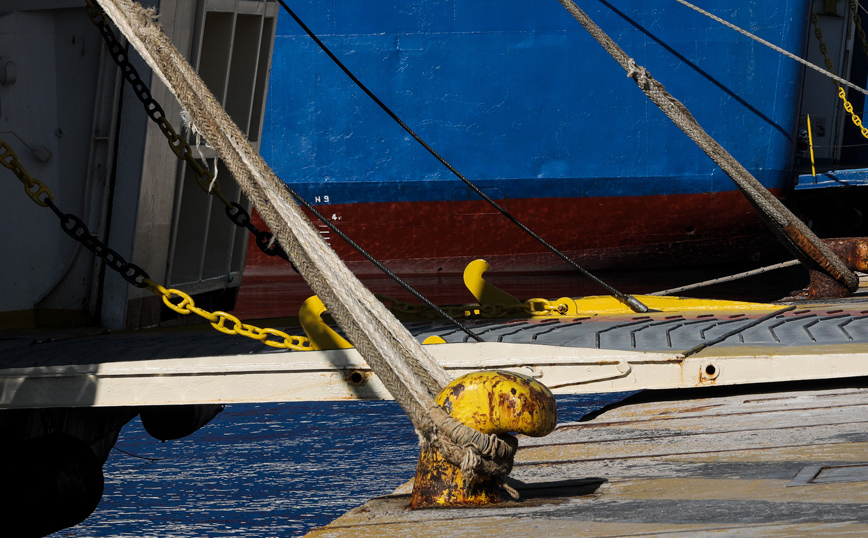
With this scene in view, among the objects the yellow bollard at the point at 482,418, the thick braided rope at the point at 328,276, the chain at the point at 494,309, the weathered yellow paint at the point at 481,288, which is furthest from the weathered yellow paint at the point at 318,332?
the weathered yellow paint at the point at 481,288

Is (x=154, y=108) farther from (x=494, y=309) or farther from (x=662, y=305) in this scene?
(x=662, y=305)

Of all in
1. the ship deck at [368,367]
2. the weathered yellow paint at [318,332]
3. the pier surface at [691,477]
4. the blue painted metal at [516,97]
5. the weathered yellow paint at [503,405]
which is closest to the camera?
the pier surface at [691,477]

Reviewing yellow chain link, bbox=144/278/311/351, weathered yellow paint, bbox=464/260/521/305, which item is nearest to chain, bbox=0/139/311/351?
yellow chain link, bbox=144/278/311/351

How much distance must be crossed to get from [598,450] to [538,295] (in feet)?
28.4

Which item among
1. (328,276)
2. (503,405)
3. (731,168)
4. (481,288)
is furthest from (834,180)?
(503,405)

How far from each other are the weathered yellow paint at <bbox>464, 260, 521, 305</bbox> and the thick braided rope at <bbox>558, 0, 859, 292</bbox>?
154cm

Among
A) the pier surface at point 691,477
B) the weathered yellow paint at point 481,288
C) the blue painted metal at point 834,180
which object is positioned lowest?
the pier surface at point 691,477

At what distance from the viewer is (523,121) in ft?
43.4

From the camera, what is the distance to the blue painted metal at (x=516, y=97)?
43.0 ft

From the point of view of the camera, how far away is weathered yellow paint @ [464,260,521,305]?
5926 mm

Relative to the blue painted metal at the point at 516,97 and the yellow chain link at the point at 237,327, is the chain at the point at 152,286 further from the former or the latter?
the blue painted metal at the point at 516,97

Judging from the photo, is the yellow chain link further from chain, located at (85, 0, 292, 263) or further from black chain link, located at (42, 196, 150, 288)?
chain, located at (85, 0, 292, 263)

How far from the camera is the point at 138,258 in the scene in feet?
16.5

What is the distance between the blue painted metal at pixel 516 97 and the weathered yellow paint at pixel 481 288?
284 inches
